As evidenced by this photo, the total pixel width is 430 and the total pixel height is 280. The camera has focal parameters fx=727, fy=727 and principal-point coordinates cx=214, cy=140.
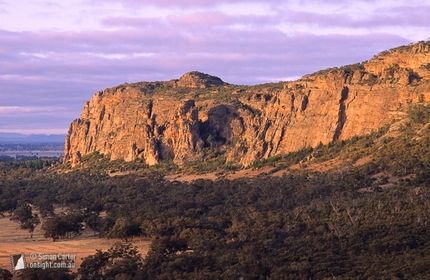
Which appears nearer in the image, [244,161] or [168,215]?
[168,215]

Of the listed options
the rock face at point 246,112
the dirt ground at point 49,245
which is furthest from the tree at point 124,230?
the rock face at point 246,112

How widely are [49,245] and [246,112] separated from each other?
48579 mm

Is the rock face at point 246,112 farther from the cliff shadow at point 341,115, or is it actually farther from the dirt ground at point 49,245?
the dirt ground at point 49,245

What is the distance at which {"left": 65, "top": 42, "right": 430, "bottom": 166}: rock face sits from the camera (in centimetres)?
7962

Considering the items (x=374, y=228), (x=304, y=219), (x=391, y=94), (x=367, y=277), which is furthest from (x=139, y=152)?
(x=367, y=277)

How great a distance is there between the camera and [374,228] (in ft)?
146

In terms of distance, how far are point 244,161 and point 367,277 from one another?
5452 centimetres

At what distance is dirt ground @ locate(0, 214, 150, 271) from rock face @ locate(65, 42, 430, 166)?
34.4 metres

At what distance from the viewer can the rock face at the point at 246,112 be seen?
79.6 meters

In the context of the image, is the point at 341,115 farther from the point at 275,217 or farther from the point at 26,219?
the point at 26,219

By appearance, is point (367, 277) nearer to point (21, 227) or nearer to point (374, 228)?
point (374, 228)

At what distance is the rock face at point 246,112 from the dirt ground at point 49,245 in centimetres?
3436

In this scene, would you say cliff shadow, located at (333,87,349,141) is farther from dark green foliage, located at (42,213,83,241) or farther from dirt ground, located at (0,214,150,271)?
dark green foliage, located at (42,213,83,241)

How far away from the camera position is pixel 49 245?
53125 millimetres
